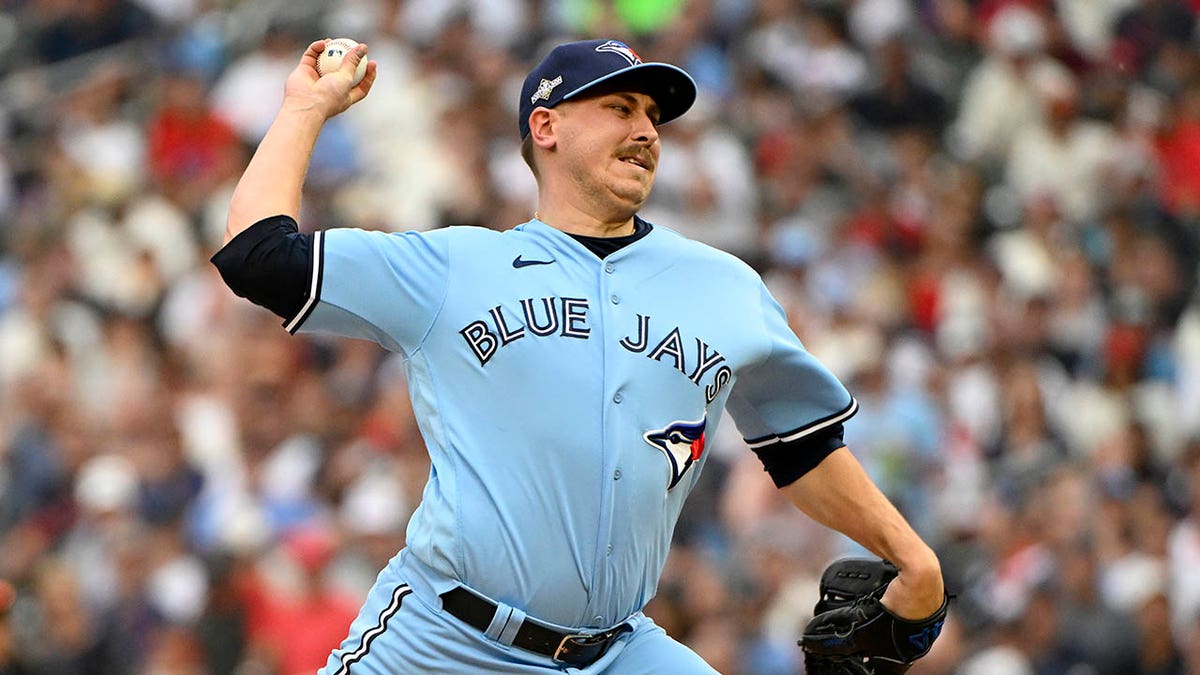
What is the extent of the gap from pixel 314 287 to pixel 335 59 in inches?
25.2

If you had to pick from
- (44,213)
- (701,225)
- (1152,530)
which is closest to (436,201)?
(701,225)

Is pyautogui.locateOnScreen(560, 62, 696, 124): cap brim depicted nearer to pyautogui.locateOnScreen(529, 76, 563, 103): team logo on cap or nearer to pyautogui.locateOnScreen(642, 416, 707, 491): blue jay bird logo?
pyautogui.locateOnScreen(529, 76, 563, 103): team logo on cap

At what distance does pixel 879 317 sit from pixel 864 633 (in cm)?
684

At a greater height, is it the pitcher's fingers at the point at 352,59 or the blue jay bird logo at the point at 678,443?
the pitcher's fingers at the point at 352,59

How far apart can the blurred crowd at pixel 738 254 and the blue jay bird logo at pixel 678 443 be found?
483cm

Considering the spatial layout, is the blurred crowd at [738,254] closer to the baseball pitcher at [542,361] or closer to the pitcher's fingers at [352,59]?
the baseball pitcher at [542,361]

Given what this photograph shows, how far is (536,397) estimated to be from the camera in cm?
411

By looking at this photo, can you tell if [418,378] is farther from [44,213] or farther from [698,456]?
[44,213]

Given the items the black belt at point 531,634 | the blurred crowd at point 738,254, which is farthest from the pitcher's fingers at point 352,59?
the blurred crowd at point 738,254

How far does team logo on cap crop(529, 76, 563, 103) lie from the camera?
446 centimetres

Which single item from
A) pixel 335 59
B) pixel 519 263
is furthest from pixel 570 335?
pixel 335 59

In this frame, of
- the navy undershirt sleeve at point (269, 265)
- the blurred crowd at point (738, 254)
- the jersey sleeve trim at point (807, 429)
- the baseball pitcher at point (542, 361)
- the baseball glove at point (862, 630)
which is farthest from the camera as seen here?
the blurred crowd at point (738, 254)

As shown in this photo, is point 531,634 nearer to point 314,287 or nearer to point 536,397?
point 536,397

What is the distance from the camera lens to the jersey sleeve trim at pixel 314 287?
399cm
